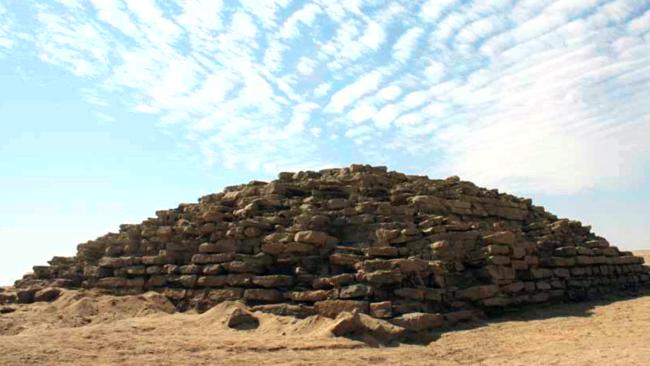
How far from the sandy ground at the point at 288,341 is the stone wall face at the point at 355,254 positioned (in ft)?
2.19

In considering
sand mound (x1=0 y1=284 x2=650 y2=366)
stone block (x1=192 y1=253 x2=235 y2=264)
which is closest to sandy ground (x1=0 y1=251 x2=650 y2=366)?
sand mound (x1=0 y1=284 x2=650 y2=366)

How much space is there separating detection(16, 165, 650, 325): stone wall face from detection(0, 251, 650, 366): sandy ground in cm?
67

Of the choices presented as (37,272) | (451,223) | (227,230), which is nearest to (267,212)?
(227,230)

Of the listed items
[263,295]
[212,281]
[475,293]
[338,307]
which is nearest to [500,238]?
[475,293]

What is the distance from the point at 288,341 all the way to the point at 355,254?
2.86 m

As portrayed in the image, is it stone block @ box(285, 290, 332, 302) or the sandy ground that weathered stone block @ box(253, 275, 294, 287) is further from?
the sandy ground

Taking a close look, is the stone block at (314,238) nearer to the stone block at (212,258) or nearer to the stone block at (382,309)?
the stone block at (212,258)

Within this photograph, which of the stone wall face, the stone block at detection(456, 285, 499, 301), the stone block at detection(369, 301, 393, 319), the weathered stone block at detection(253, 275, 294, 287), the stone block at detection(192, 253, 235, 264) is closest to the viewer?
the stone block at detection(369, 301, 393, 319)

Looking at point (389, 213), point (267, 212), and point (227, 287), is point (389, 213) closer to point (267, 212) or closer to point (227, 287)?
point (267, 212)

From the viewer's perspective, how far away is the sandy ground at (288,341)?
7.30 metres

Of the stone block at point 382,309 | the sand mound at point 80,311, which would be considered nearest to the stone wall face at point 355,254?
the stone block at point 382,309

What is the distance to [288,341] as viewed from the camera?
810 centimetres

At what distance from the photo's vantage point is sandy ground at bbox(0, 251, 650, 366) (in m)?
7.30

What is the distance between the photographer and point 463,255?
10758 millimetres
